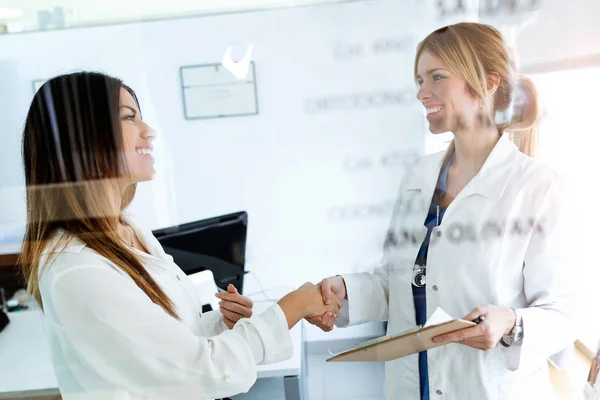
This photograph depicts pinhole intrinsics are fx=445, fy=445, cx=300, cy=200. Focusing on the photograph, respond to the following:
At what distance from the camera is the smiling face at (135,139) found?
598mm

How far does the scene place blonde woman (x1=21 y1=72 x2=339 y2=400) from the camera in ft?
1.83

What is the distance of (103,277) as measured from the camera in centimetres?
55

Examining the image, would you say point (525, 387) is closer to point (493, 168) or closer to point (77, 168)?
point (493, 168)

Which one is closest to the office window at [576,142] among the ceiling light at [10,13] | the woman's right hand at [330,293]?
the woman's right hand at [330,293]

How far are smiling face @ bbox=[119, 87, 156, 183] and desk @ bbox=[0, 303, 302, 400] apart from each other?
383mm

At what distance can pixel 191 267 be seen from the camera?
2.61 feet

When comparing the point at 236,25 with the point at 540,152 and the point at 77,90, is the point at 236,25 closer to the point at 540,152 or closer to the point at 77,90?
the point at 77,90

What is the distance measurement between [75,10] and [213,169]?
29 cm

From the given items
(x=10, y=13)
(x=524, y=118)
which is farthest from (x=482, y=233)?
(x=10, y=13)

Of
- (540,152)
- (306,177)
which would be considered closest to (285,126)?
(306,177)

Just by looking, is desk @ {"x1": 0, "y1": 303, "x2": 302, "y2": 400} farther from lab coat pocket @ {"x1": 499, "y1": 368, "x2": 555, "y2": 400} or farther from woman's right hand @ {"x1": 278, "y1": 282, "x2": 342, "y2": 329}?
lab coat pocket @ {"x1": 499, "y1": 368, "x2": 555, "y2": 400}

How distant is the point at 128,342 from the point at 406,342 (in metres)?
0.38

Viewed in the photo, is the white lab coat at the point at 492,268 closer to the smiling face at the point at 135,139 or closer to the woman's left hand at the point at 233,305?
the woman's left hand at the point at 233,305

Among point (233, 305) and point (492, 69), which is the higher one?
point (492, 69)
